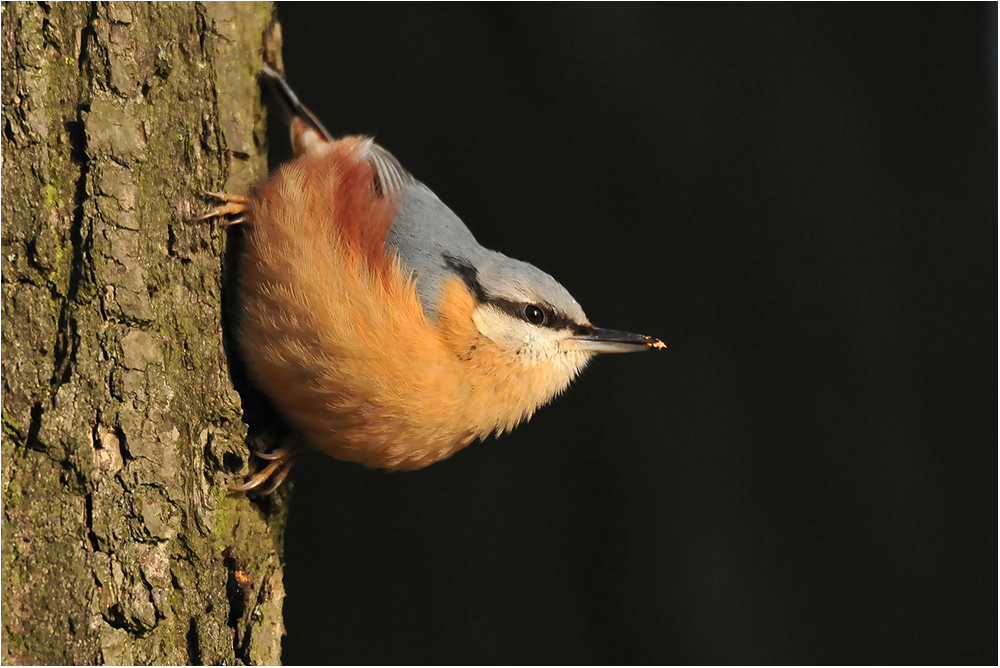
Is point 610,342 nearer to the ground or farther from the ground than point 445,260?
nearer to the ground

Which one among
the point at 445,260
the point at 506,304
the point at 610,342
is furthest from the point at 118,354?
the point at 610,342

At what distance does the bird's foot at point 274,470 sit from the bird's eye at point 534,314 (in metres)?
0.50

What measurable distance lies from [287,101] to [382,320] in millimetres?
635

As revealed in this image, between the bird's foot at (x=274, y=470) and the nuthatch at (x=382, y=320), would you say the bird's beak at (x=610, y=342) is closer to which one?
the nuthatch at (x=382, y=320)

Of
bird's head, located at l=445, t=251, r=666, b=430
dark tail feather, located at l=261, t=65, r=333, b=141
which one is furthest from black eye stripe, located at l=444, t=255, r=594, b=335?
dark tail feather, located at l=261, t=65, r=333, b=141

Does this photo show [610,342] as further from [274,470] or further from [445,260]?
[274,470]

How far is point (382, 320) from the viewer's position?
1373 millimetres

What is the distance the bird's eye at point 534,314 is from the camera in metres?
1.62

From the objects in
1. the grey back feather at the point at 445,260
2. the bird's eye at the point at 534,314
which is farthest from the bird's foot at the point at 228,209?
the bird's eye at the point at 534,314

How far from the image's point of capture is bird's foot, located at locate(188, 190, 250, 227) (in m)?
1.30

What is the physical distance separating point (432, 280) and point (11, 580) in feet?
2.62

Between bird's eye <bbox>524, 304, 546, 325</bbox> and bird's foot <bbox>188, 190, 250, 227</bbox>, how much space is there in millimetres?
559

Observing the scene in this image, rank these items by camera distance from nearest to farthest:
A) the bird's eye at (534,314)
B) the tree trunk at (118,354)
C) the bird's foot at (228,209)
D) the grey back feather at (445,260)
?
the tree trunk at (118,354) → the bird's foot at (228,209) → the grey back feather at (445,260) → the bird's eye at (534,314)

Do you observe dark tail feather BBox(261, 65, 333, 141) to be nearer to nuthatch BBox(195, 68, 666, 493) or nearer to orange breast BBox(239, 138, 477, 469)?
nuthatch BBox(195, 68, 666, 493)
